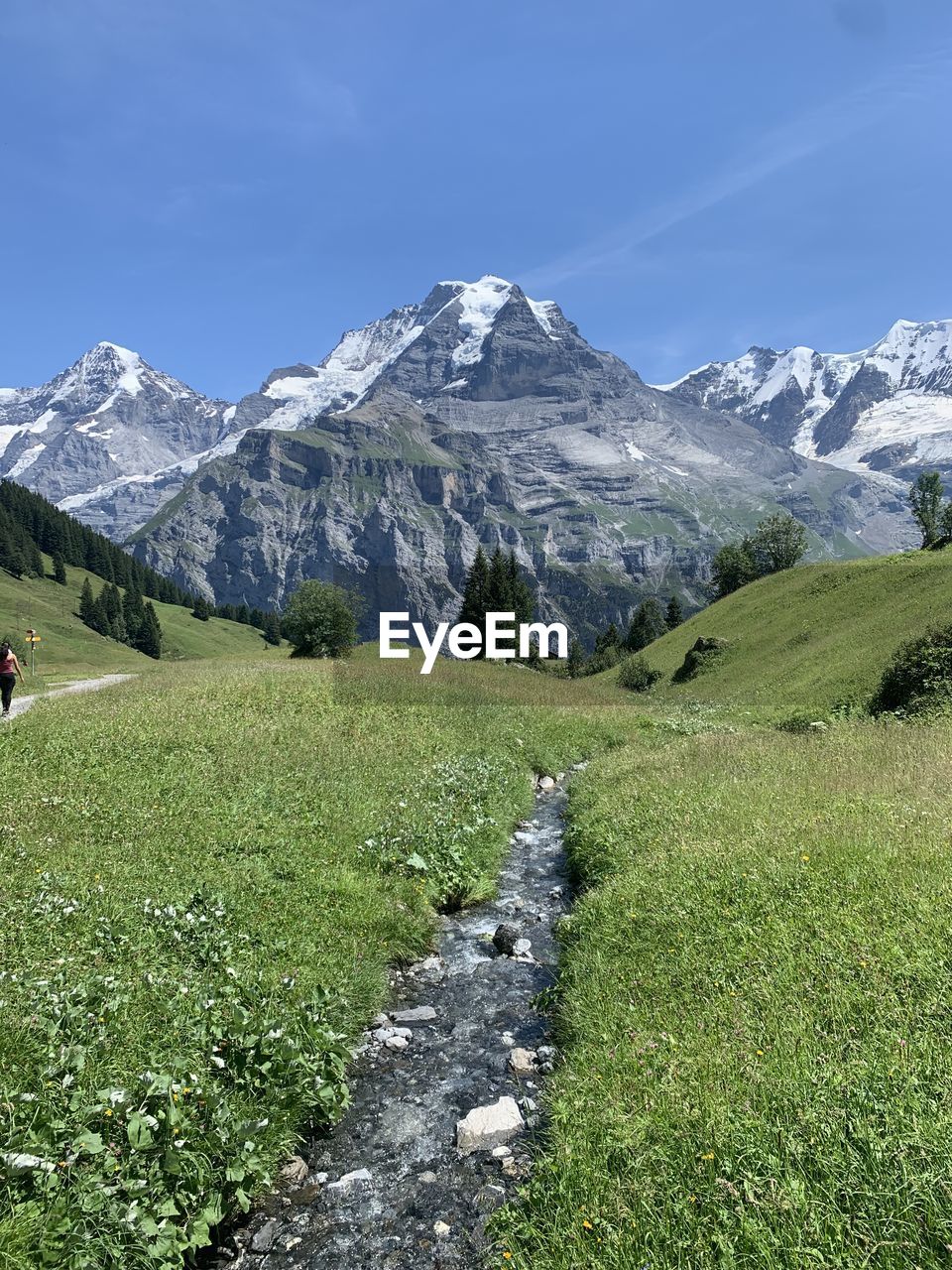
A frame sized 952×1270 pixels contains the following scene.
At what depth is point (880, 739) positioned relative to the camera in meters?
19.3

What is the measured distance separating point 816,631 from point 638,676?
18.4 metres

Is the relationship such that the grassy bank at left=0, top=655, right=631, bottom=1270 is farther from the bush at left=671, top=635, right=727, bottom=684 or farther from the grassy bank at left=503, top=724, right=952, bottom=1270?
the bush at left=671, top=635, right=727, bottom=684

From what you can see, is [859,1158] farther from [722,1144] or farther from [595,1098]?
[595,1098]

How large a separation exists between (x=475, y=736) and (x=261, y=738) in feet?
29.0

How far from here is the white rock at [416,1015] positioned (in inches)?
411

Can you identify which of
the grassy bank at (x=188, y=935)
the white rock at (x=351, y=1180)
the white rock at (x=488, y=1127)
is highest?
the grassy bank at (x=188, y=935)

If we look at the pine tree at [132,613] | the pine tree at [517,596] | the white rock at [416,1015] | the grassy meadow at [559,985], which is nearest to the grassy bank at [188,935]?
the grassy meadow at [559,985]

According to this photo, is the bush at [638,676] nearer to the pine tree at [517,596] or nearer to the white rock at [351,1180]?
the pine tree at [517,596]

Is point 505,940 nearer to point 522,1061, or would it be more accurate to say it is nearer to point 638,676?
point 522,1061

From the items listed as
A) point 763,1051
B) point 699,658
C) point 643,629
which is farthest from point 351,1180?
point 643,629

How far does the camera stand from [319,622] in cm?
7269

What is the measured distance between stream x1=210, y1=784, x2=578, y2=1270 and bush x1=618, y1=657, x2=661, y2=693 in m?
50.2

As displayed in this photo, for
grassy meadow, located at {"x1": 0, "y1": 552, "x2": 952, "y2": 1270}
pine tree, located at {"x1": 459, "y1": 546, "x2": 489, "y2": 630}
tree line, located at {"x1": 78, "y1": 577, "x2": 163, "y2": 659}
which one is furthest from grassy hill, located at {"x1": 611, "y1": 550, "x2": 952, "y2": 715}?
tree line, located at {"x1": 78, "y1": 577, "x2": 163, "y2": 659}

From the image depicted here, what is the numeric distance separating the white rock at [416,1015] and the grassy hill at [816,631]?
92.1 ft
